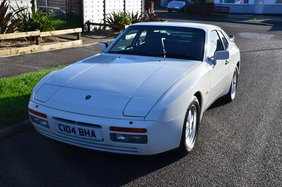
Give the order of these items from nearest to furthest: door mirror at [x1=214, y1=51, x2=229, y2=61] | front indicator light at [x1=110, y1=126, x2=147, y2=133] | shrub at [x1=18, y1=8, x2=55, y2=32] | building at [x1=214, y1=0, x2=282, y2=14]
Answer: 1. front indicator light at [x1=110, y1=126, x2=147, y2=133]
2. door mirror at [x1=214, y1=51, x2=229, y2=61]
3. shrub at [x1=18, y1=8, x2=55, y2=32]
4. building at [x1=214, y1=0, x2=282, y2=14]

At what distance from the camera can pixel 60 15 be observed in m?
17.3

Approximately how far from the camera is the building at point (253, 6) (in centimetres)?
3547

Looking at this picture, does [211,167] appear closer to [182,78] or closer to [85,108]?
[182,78]

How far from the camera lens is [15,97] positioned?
18.3ft

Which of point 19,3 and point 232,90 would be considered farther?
point 19,3

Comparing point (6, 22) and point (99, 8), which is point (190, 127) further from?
point (99, 8)

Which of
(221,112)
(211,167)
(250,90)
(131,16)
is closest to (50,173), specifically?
(211,167)

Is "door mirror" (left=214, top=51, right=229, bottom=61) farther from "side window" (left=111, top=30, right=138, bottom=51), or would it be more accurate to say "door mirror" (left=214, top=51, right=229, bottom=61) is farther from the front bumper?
the front bumper

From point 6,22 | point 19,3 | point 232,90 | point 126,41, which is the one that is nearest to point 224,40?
point 232,90

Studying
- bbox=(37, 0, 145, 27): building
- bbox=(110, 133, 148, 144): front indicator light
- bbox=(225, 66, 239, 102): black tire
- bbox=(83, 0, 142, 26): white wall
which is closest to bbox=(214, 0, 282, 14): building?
bbox=(37, 0, 145, 27): building

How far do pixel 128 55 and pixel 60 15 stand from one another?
1339 centimetres

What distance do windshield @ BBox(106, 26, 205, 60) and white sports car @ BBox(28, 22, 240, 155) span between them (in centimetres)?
1

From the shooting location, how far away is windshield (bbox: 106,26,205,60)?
4.79 m

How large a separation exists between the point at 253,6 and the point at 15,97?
35000mm
